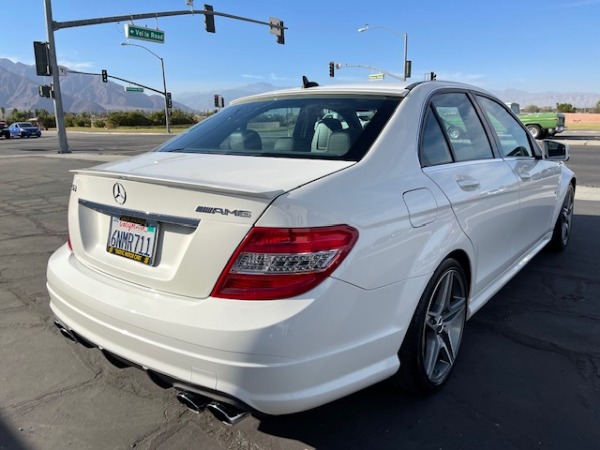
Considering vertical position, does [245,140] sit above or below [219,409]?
above

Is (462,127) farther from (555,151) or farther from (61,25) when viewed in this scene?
(61,25)

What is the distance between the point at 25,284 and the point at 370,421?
3530mm

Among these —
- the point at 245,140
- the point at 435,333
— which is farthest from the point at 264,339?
the point at 245,140

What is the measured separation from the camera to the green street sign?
23516 millimetres

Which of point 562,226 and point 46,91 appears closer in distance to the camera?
point 562,226

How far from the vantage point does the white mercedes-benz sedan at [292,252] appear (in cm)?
187

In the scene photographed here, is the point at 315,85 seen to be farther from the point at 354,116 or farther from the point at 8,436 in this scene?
the point at 8,436

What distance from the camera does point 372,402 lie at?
2.65 m

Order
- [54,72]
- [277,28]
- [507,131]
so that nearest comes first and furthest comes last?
[507,131] → [54,72] → [277,28]

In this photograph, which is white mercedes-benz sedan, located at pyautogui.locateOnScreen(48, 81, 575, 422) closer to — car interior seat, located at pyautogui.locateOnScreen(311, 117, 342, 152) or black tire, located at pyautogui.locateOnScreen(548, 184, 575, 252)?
car interior seat, located at pyautogui.locateOnScreen(311, 117, 342, 152)

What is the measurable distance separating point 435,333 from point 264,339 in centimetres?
125

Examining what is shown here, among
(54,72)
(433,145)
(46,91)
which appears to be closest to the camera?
(433,145)

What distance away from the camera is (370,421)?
8.14ft

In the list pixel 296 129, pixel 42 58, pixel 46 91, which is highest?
pixel 42 58
